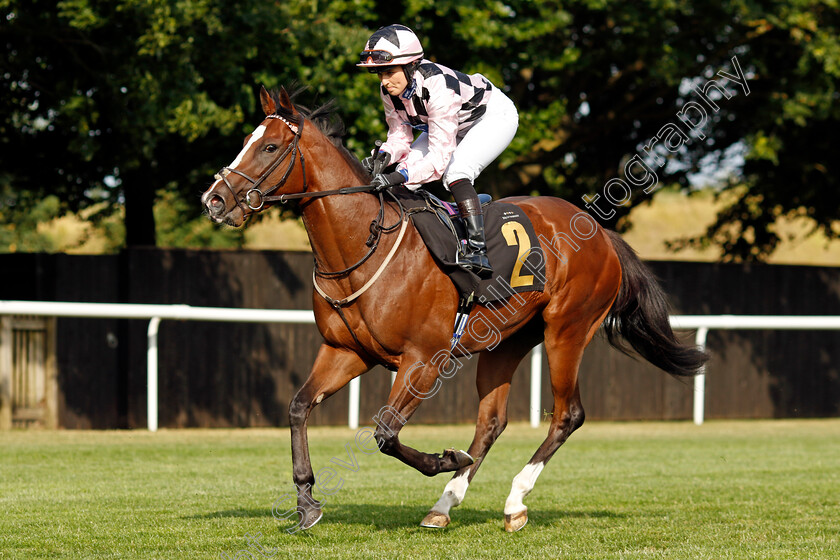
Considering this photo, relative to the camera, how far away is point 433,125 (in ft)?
16.4

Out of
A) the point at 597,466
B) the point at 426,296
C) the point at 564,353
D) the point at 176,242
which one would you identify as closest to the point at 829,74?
the point at 597,466

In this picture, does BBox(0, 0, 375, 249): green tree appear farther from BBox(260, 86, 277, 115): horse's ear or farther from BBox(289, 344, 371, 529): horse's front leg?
BBox(289, 344, 371, 529): horse's front leg

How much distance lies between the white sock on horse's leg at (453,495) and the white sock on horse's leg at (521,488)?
0.25 metres

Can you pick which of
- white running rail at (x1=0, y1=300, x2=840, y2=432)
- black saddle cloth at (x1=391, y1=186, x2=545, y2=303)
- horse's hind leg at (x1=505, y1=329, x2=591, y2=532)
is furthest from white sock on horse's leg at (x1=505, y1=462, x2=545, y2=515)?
white running rail at (x1=0, y1=300, x2=840, y2=432)

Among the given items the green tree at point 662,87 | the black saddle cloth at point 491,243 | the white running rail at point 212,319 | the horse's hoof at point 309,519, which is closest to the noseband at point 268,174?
the black saddle cloth at point 491,243

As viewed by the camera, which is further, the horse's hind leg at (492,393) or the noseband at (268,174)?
the horse's hind leg at (492,393)

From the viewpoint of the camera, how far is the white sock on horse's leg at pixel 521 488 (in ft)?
16.8

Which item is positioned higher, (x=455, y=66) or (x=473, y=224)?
(x=455, y=66)

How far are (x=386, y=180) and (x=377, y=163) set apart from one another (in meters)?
0.21

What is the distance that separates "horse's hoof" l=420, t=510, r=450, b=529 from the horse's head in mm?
1796

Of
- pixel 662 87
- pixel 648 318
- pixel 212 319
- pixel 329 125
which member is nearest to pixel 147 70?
pixel 212 319

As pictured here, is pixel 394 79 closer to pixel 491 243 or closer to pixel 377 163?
pixel 377 163

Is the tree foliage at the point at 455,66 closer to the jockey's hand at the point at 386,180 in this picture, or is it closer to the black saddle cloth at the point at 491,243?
the black saddle cloth at the point at 491,243

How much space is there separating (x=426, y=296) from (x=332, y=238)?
55cm
